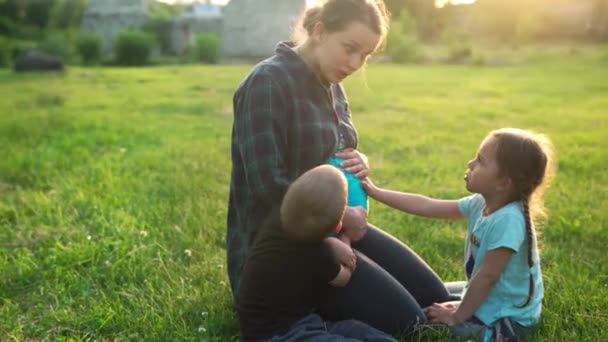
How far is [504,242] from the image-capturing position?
2.38 m

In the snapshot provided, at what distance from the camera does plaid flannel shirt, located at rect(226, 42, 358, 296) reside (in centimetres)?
240

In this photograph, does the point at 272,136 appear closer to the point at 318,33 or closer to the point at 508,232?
the point at 318,33

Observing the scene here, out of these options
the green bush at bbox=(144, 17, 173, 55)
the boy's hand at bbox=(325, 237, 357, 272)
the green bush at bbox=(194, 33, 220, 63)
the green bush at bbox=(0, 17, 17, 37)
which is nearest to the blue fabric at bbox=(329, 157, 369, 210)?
the boy's hand at bbox=(325, 237, 357, 272)

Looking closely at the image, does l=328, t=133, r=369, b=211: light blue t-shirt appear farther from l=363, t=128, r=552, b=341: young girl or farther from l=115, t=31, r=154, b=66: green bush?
l=115, t=31, r=154, b=66: green bush

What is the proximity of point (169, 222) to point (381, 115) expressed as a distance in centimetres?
558

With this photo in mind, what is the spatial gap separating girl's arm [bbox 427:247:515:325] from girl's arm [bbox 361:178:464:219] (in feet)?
1.47

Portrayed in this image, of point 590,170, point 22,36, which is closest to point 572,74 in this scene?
point 590,170

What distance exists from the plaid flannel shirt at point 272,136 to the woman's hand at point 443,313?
80 cm

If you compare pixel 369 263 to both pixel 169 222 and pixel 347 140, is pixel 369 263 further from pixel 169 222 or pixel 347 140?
pixel 169 222

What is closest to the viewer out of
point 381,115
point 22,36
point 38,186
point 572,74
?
point 38,186

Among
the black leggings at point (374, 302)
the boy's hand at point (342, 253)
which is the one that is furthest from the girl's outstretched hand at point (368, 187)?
the boy's hand at point (342, 253)

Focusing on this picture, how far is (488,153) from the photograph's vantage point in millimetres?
2469

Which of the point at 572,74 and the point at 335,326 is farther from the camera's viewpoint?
the point at 572,74

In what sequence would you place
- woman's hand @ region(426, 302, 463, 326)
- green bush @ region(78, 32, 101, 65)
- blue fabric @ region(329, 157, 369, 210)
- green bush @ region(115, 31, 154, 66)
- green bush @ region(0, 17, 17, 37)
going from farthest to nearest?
green bush @ region(0, 17, 17, 37) → green bush @ region(78, 32, 101, 65) → green bush @ region(115, 31, 154, 66) → blue fabric @ region(329, 157, 369, 210) → woman's hand @ region(426, 302, 463, 326)
